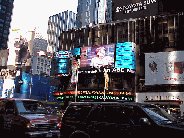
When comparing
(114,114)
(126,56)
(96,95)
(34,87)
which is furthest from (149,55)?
(34,87)

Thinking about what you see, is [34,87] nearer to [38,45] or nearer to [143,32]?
[38,45]

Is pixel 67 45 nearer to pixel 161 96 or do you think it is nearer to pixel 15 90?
pixel 161 96

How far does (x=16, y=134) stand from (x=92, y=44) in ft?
170

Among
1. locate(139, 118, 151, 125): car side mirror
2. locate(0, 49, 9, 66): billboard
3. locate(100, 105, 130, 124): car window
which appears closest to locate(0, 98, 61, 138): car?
locate(100, 105, 130, 124): car window

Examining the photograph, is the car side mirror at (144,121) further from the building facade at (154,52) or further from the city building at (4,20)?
the city building at (4,20)

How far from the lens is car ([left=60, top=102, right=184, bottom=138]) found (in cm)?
653

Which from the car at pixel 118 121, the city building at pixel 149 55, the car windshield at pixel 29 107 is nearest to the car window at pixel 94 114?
the car at pixel 118 121

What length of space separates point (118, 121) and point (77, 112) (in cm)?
183

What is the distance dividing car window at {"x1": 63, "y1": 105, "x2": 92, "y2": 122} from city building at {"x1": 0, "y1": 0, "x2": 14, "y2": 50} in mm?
173414

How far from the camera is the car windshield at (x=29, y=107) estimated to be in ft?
34.1

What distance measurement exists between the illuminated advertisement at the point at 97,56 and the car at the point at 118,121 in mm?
44406

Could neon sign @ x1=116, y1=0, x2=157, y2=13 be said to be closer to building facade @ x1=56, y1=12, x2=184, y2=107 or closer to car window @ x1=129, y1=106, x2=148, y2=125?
building facade @ x1=56, y1=12, x2=184, y2=107

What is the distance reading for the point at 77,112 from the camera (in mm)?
8609

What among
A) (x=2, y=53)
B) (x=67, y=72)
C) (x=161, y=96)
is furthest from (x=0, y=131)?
(x=2, y=53)
